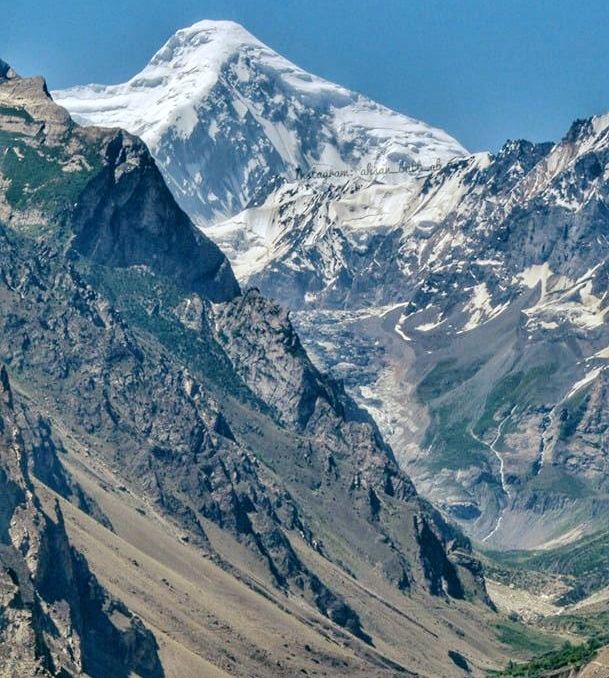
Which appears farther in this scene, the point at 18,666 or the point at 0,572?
the point at 0,572
